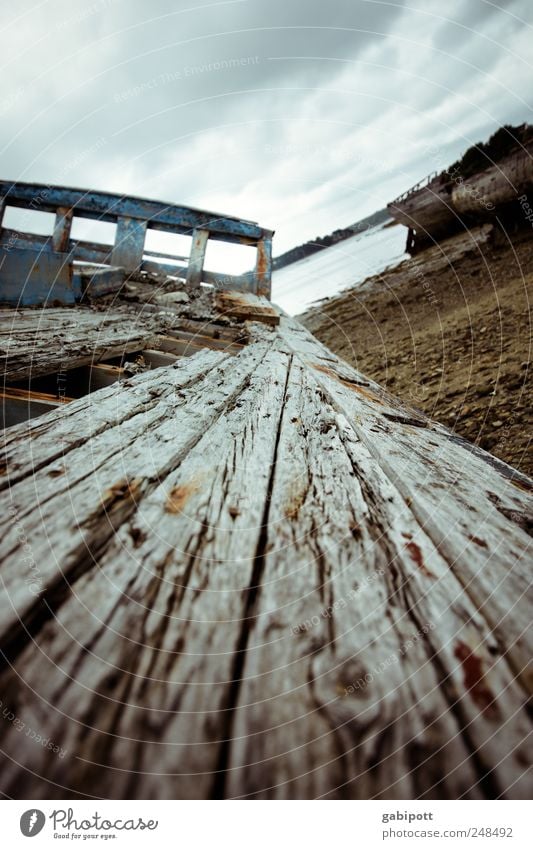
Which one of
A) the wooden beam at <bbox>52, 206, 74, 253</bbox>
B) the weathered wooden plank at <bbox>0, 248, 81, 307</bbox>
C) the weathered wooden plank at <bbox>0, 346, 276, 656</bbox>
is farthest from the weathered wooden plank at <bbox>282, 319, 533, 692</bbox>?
the wooden beam at <bbox>52, 206, 74, 253</bbox>

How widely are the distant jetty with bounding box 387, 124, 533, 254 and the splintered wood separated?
844 centimetres

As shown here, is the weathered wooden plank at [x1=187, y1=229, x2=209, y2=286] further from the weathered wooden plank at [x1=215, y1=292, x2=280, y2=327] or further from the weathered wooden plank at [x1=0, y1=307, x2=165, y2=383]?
the weathered wooden plank at [x1=0, y1=307, x2=165, y2=383]

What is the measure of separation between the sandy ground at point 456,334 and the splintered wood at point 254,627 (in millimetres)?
2630

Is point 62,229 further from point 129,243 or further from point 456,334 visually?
point 456,334

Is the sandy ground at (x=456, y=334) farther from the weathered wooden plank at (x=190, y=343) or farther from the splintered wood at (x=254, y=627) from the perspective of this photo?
the splintered wood at (x=254, y=627)

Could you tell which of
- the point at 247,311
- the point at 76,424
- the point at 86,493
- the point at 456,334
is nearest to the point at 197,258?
the point at 247,311

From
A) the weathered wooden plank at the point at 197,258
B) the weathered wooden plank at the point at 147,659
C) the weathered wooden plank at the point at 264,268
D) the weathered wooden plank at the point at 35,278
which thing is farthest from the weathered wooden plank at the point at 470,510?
the weathered wooden plank at the point at 197,258

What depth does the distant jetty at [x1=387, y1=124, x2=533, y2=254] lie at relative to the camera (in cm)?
891

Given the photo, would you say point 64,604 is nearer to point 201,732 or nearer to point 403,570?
point 201,732

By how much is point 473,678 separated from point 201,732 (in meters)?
0.32

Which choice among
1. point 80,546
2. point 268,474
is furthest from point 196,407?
point 80,546

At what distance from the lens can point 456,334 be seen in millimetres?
5656

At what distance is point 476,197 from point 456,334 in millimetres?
6497
